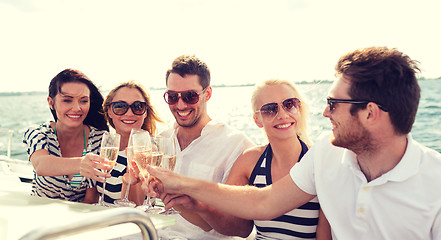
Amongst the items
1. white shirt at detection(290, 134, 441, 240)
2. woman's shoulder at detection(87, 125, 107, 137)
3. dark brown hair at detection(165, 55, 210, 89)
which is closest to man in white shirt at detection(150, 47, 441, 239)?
white shirt at detection(290, 134, 441, 240)

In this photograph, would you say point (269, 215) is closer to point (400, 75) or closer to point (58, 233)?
point (400, 75)

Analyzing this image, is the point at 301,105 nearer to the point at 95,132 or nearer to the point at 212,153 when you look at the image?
the point at 212,153

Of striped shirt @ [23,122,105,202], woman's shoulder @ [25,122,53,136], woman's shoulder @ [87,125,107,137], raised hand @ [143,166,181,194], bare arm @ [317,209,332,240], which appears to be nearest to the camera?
raised hand @ [143,166,181,194]

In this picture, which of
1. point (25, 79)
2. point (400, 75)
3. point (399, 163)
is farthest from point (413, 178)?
point (25, 79)

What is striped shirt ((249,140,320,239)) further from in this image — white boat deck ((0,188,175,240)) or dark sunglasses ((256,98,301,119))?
white boat deck ((0,188,175,240))

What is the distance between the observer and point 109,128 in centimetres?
375

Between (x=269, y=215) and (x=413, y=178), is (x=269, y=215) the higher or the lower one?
the lower one

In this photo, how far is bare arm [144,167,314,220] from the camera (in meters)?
2.36

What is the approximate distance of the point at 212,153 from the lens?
131 inches

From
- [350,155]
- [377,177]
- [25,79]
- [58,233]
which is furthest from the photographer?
[25,79]

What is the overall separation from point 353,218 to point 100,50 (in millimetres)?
39789

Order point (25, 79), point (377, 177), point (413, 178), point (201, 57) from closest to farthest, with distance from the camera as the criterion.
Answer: point (413, 178), point (377, 177), point (201, 57), point (25, 79)

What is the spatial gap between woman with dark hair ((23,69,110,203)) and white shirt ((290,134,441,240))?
2.03 m

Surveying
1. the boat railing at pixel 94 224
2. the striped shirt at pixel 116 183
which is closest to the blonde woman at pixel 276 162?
the striped shirt at pixel 116 183
